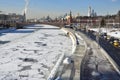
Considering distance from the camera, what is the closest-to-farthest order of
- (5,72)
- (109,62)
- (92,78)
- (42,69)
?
(92,78)
(5,72)
(42,69)
(109,62)

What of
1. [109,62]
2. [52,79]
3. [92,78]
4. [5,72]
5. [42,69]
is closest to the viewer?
[52,79]

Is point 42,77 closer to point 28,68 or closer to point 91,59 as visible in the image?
point 28,68

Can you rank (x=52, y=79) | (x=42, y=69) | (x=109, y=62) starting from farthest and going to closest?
(x=109, y=62) → (x=42, y=69) → (x=52, y=79)

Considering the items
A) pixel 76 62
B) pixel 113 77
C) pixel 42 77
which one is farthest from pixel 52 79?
pixel 76 62

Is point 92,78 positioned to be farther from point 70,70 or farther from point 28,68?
point 28,68

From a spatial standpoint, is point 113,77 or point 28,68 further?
point 28,68

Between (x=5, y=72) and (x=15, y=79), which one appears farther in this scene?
(x=5, y=72)

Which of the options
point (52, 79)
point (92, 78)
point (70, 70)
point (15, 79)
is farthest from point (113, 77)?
point (15, 79)

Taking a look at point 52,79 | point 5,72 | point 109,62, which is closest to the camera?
point 52,79

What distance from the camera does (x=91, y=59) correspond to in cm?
2614

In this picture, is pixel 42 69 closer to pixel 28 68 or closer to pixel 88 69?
pixel 28 68

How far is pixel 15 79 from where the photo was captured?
59.6ft

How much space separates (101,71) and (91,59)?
5186 millimetres

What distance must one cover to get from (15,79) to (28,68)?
14.2 feet
